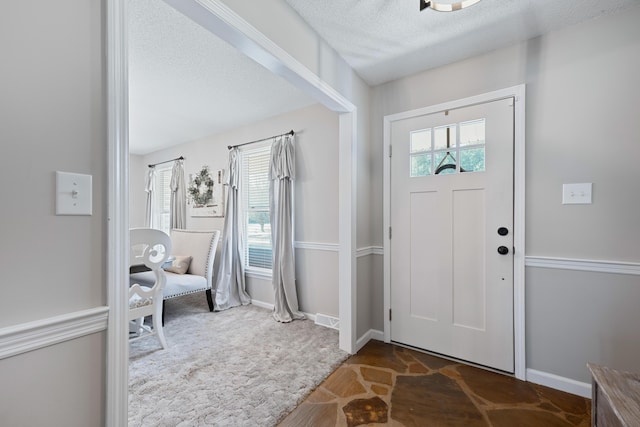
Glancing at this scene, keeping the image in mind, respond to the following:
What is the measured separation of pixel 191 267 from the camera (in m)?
3.44

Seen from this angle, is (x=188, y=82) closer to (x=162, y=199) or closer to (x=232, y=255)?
(x=232, y=255)

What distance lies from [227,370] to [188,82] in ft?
8.24

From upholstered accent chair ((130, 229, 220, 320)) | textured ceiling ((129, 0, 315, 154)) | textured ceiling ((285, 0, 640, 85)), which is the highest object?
textured ceiling ((285, 0, 640, 85))

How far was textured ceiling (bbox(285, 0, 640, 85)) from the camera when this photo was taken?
1.65 m

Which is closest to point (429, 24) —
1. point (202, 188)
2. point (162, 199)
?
point (202, 188)

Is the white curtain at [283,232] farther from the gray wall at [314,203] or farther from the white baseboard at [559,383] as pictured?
the white baseboard at [559,383]

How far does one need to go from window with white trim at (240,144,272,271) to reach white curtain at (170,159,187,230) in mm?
1371

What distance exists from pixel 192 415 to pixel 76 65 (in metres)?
1.81

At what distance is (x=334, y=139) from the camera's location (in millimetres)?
2922

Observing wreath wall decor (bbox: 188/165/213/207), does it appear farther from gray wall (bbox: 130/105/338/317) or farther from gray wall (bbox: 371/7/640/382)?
gray wall (bbox: 371/7/640/382)

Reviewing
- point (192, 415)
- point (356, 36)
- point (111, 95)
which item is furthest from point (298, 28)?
point (192, 415)

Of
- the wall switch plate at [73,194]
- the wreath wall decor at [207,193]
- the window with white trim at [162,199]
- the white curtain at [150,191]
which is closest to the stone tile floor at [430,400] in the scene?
the wall switch plate at [73,194]

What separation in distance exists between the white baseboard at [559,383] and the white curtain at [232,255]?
2.99 metres

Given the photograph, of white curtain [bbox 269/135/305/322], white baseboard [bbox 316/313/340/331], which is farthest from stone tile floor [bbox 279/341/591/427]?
white curtain [bbox 269/135/305/322]
